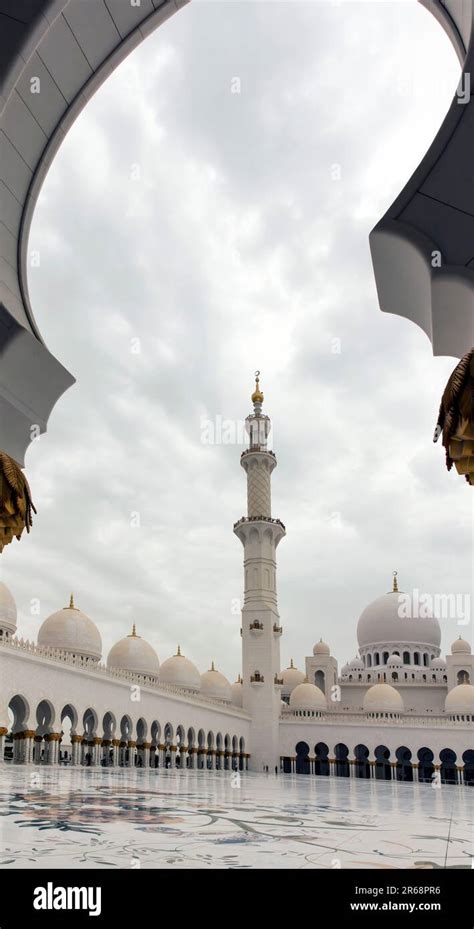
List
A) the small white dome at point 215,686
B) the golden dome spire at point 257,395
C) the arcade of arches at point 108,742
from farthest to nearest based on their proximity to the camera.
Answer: the golden dome spire at point 257,395 < the small white dome at point 215,686 < the arcade of arches at point 108,742

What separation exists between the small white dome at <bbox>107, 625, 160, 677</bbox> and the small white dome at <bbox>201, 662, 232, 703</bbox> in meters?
5.43

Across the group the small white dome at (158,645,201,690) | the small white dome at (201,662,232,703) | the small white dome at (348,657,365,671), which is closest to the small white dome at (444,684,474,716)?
the small white dome at (348,657,365,671)

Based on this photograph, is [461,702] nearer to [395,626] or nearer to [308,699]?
[308,699]

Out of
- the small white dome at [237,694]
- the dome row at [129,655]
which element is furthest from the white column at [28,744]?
the small white dome at [237,694]

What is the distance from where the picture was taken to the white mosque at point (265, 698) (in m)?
25.8

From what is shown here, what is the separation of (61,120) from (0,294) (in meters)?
1.13

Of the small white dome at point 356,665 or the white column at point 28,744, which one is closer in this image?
the white column at point 28,744

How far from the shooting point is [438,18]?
411cm

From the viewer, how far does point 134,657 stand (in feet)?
103

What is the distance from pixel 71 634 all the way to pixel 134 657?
519 cm

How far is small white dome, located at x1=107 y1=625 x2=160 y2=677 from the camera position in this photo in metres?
31.1

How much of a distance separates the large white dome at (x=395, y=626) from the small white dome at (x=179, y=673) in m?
12.5

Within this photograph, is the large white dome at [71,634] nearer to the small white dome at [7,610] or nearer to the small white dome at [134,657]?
the small white dome at [7,610]
